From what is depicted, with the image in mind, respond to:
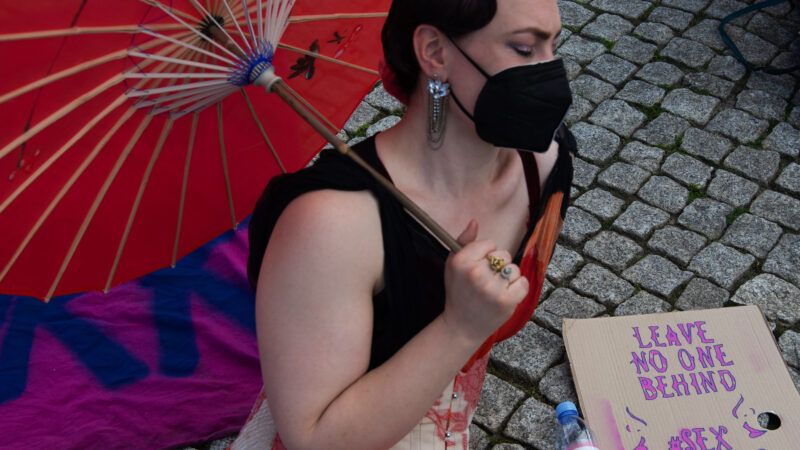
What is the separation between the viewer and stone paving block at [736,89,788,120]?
4645mm

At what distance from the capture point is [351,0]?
7.34ft

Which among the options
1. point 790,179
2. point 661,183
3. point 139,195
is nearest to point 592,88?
point 661,183

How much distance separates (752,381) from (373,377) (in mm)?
2103

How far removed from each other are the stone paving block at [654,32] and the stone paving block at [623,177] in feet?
3.64

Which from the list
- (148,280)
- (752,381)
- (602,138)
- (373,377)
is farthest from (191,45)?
(602,138)

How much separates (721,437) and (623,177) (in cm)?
152

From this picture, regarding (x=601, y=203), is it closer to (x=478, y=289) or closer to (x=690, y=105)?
(x=690, y=105)

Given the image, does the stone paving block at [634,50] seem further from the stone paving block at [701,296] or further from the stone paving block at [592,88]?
the stone paving block at [701,296]

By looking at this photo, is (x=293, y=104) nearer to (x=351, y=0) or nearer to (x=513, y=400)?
(x=351, y=0)

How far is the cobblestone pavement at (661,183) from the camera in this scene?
11.7ft

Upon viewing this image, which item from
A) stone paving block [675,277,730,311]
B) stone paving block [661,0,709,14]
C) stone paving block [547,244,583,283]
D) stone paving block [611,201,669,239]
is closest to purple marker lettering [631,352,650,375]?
stone paving block [675,277,730,311]

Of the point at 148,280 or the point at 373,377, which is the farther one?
the point at 148,280

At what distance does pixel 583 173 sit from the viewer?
4336 millimetres

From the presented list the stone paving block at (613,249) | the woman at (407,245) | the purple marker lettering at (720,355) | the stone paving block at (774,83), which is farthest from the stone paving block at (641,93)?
the woman at (407,245)
